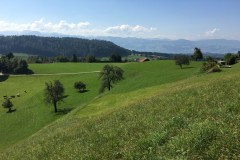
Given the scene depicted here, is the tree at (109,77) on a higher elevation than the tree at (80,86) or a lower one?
higher

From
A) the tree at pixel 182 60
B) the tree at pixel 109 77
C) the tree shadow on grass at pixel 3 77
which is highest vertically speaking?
the tree at pixel 182 60

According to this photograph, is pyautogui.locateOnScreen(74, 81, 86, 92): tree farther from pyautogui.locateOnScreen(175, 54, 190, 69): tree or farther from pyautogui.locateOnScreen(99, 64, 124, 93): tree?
pyautogui.locateOnScreen(175, 54, 190, 69): tree

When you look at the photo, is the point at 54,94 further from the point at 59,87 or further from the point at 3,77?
the point at 3,77

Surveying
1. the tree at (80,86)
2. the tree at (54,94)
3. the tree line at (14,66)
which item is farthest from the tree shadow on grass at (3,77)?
the tree at (54,94)

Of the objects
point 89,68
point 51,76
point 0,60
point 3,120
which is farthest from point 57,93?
point 0,60

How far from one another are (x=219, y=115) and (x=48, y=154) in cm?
998

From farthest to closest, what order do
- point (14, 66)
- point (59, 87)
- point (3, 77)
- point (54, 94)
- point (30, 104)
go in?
point (14, 66) < point (3, 77) < point (30, 104) < point (59, 87) < point (54, 94)

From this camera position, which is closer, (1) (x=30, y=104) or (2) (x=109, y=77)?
(2) (x=109, y=77)

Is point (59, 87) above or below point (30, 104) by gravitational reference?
above

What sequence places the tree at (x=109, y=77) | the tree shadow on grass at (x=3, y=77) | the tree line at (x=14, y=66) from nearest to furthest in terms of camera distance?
the tree at (x=109, y=77) < the tree shadow on grass at (x=3, y=77) < the tree line at (x=14, y=66)

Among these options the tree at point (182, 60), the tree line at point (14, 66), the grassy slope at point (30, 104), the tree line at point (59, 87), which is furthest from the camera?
the tree line at point (14, 66)

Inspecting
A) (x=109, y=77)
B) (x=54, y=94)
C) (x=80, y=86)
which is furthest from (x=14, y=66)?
(x=109, y=77)

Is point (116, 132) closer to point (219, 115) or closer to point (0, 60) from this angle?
point (219, 115)

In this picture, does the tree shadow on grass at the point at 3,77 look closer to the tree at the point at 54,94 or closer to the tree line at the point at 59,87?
the tree line at the point at 59,87
